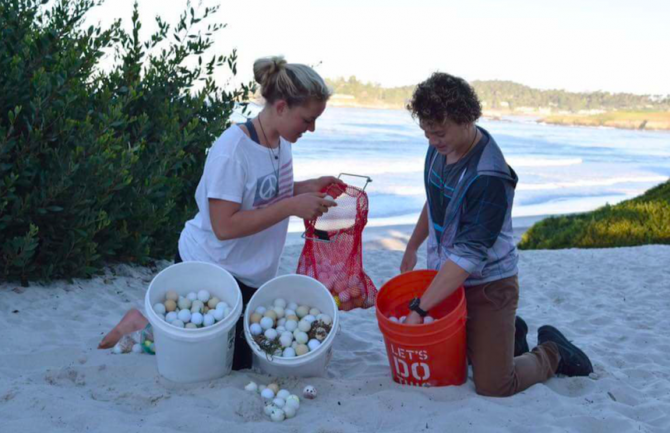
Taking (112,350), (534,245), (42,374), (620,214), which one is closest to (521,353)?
(112,350)

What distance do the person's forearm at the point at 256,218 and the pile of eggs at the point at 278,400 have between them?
81cm

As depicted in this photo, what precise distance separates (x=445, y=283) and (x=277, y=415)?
3.52 feet

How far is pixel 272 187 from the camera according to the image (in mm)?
3484

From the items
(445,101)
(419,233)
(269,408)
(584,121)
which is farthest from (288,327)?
(584,121)

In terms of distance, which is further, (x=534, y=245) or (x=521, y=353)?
(x=534, y=245)

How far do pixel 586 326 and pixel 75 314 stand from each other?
13.1 feet

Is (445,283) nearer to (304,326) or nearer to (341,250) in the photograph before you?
(304,326)

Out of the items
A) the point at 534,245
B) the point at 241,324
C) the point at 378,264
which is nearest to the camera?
the point at 241,324

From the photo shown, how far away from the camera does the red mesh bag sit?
4.01 meters

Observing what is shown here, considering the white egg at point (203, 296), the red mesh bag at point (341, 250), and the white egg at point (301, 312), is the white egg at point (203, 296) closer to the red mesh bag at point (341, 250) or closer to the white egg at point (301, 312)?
the white egg at point (301, 312)

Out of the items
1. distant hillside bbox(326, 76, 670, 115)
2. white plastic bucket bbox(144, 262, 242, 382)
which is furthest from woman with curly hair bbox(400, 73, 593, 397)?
distant hillside bbox(326, 76, 670, 115)

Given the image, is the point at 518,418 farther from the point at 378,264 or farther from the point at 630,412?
the point at 378,264

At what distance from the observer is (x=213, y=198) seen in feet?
10.6

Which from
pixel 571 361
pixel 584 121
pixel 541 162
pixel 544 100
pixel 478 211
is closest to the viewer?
pixel 478 211
